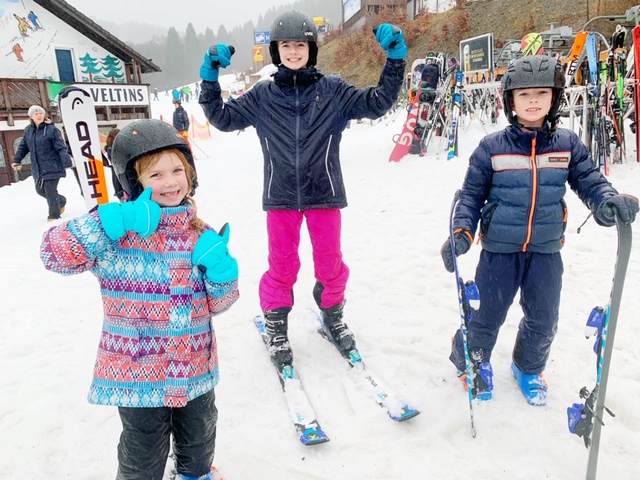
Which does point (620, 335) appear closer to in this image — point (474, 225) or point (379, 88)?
point (474, 225)

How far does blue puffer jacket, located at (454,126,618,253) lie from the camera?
2258mm

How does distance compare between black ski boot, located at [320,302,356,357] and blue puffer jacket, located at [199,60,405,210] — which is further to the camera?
Result: black ski boot, located at [320,302,356,357]

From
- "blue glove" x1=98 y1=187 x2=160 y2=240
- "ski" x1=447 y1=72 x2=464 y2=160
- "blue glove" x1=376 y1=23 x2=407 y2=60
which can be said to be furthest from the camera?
"ski" x1=447 y1=72 x2=464 y2=160

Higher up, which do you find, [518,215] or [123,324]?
[518,215]

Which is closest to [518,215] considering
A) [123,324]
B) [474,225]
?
[474,225]

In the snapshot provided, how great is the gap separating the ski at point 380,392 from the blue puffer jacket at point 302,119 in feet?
3.48

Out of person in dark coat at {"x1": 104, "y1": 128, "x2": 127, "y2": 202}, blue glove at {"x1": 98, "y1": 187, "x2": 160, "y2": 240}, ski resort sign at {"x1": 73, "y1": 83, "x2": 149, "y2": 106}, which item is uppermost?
ski resort sign at {"x1": 73, "y1": 83, "x2": 149, "y2": 106}

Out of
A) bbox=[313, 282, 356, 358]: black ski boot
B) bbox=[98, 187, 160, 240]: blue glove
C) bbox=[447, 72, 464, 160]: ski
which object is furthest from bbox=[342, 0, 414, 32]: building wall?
bbox=[98, 187, 160, 240]: blue glove

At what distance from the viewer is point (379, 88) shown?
2740 mm

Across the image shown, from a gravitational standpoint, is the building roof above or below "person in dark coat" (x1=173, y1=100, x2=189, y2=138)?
above

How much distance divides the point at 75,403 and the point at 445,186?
6156 mm

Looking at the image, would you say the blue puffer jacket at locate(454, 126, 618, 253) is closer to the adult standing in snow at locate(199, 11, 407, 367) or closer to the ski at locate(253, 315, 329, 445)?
the adult standing in snow at locate(199, 11, 407, 367)

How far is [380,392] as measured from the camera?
2672 millimetres

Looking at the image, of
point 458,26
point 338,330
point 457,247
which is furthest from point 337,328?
point 458,26
